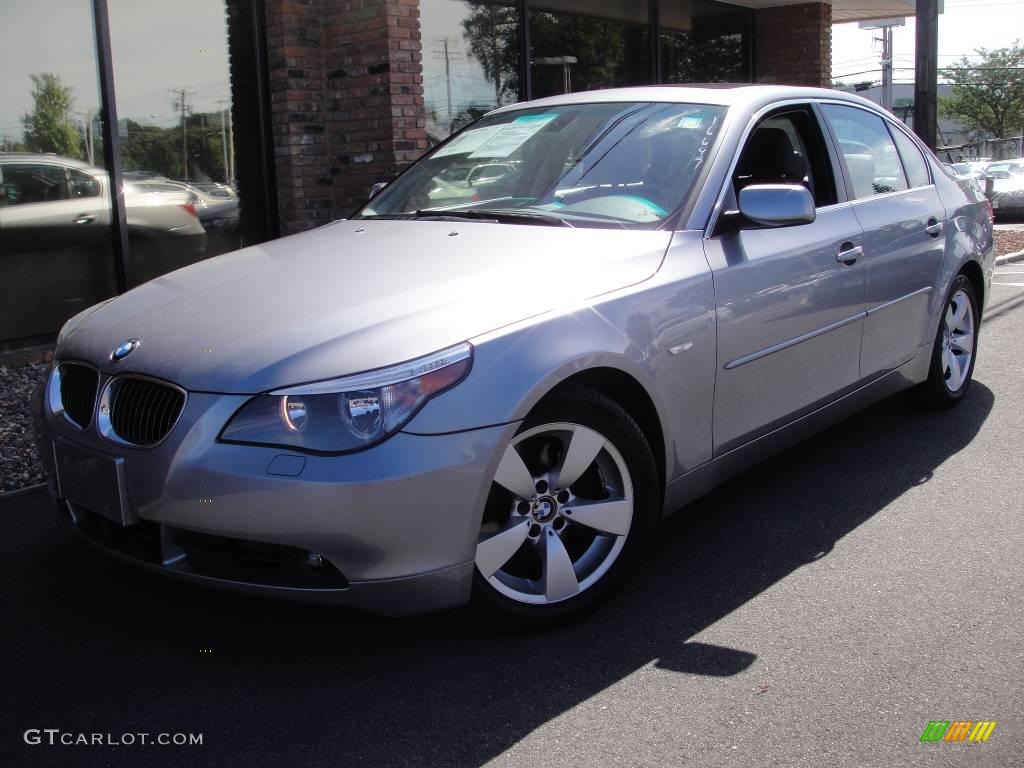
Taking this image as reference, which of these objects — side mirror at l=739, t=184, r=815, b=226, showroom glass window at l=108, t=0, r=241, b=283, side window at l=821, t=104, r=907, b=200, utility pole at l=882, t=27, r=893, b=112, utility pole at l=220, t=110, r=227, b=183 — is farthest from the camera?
utility pole at l=882, t=27, r=893, b=112

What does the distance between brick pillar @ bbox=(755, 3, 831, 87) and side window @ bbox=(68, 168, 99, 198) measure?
9.83 metres

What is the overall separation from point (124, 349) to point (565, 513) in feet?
4.60

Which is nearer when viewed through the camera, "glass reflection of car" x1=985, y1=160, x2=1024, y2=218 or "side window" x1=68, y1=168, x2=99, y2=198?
"side window" x1=68, y1=168, x2=99, y2=198

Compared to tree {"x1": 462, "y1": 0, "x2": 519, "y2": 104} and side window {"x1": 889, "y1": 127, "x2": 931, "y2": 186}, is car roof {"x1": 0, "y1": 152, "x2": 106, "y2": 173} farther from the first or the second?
side window {"x1": 889, "y1": 127, "x2": 931, "y2": 186}

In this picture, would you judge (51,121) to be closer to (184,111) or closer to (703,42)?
(184,111)

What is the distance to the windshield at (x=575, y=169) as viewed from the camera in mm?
3811

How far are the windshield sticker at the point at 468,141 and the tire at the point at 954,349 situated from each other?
8.10 ft

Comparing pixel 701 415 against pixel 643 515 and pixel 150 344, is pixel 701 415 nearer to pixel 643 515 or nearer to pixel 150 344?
pixel 643 515

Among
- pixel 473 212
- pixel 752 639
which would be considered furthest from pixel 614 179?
pixel 752 639

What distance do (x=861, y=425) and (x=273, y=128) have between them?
211 inches

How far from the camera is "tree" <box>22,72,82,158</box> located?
7.25m

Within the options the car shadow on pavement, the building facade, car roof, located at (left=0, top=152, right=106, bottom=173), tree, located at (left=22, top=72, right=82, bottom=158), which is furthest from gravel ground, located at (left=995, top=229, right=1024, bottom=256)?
the car shadow on pavement

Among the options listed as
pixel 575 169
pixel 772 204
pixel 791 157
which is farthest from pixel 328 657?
pixel 791 157

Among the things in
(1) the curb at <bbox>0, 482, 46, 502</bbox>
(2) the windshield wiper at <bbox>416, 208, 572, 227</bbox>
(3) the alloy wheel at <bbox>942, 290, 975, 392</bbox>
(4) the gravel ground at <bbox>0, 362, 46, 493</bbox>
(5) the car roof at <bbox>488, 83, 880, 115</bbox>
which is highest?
(5) the car roof at <bbox>488, 83, 880, 115</bbox>
